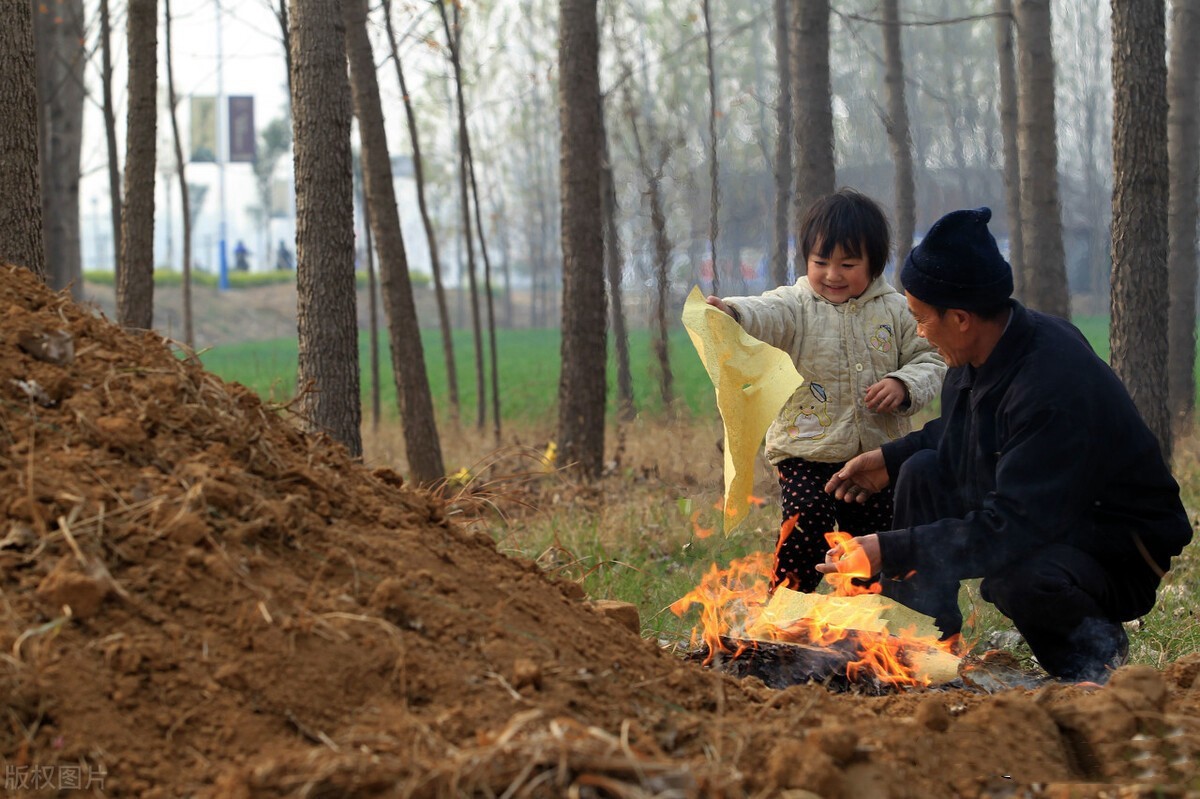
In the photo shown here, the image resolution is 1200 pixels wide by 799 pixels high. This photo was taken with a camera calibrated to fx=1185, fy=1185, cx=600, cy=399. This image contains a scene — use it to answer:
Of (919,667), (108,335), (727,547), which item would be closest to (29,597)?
(108,335)

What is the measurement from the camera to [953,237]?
12.3ft

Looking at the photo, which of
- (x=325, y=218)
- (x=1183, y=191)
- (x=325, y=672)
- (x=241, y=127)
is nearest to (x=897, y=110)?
(x=1183, y=191)

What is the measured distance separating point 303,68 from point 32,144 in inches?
65.7

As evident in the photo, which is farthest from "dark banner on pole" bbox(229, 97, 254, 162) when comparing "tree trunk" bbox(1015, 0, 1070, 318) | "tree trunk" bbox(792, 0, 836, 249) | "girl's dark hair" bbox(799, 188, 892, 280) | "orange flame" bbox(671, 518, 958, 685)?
"orange flame" bbox(671, 518, 958, 685)

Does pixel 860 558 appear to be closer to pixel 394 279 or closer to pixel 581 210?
pixel 581 210

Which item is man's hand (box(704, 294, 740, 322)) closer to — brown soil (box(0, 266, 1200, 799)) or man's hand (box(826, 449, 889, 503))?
man's hand (box(826, 449, 889, 503))

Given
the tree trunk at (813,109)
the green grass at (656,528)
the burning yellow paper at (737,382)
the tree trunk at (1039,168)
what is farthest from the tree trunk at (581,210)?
the burning yellow paper at (737,382)

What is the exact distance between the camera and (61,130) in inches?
515

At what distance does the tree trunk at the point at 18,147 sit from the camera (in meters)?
4.53

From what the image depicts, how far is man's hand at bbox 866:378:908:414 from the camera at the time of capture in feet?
14.8

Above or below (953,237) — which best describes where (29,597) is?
below

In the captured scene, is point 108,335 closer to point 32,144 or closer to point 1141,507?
point 32,144

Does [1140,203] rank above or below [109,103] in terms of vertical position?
below

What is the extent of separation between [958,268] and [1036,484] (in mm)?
718
